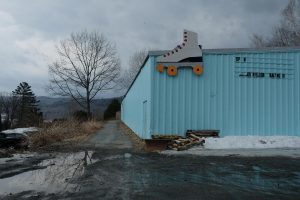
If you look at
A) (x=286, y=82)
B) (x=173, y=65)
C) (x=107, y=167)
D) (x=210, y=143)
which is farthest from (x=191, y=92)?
(x=107, y=167)

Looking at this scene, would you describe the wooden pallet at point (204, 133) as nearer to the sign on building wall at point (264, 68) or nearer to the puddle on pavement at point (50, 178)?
the sign on building wall at point (264, 68)

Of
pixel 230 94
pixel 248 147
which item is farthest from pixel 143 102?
pixel 248 147

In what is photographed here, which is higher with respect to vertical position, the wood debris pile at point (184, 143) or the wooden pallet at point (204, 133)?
the wooden pallet at point (204, 133)

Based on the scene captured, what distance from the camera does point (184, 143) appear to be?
1748 centimetres

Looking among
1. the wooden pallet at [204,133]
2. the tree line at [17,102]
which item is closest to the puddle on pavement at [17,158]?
the wooden pallet at [204,133]

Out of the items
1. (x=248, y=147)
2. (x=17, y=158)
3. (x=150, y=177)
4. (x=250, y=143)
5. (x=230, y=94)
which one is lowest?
(x=17, y=158)

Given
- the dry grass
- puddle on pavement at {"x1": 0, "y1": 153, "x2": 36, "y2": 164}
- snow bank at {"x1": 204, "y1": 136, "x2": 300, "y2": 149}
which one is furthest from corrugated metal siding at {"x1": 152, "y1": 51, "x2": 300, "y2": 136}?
the dry grass

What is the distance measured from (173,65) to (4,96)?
219ft

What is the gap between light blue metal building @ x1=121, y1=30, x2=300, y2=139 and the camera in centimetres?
1941

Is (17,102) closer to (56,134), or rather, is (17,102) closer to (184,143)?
(56,134)

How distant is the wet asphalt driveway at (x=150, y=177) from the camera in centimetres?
886

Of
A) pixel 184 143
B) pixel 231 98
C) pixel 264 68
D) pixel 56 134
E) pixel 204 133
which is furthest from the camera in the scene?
pixel 56 134

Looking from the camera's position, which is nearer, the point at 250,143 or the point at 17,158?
the point at 17,158

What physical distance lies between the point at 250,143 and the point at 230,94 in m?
2.72
